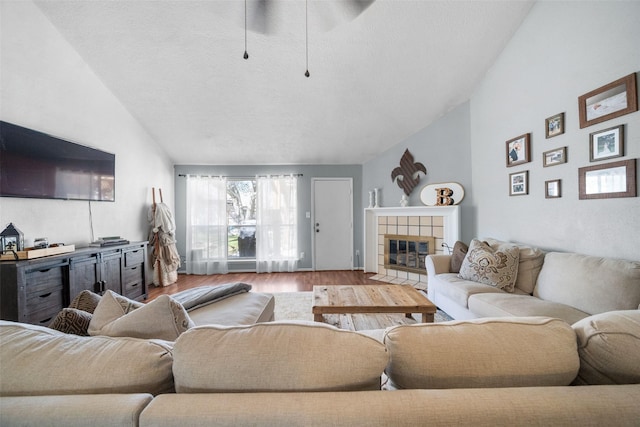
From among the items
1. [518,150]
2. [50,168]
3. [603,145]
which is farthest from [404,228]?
→ [50,168]

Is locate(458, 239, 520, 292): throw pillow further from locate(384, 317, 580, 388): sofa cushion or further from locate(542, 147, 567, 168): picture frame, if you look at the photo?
locate(384, 317, 580, 388): sofa cushion

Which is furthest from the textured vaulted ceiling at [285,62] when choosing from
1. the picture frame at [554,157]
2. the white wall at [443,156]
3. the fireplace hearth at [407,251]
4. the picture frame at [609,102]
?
the fireplace hearth at [407,251]

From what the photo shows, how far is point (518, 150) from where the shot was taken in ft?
8.89

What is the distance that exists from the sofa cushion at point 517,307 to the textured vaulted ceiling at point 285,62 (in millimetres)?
2518

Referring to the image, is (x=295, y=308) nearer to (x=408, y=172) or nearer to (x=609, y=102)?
(x=408, y=172)

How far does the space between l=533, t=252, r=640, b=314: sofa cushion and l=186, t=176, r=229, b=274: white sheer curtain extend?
15.2 feet

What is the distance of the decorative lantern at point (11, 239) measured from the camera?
197 cm

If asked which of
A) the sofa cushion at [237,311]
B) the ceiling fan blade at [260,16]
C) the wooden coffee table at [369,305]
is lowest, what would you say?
the wooden coffee table at [369,305]

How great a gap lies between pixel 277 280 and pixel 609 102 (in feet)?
13.9

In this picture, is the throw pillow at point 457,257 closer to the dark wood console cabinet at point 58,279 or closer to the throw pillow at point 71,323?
the throw pillow at point 71,323

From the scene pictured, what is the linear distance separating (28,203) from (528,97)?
4911mm

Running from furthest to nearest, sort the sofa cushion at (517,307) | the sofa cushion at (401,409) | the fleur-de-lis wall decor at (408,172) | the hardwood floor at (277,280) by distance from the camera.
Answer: the fleur-de-lis wall decor at (408,172)
the hardwood floor at (277,280)
the sofa cushion at (517,307)
the sofa cushion at (401,409)

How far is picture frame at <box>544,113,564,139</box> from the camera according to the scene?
7.34ft

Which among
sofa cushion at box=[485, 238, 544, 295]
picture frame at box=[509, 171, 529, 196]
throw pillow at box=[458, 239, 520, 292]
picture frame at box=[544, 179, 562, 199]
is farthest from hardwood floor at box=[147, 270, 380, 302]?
picture frame at box=[544, 179, 562, 199]
